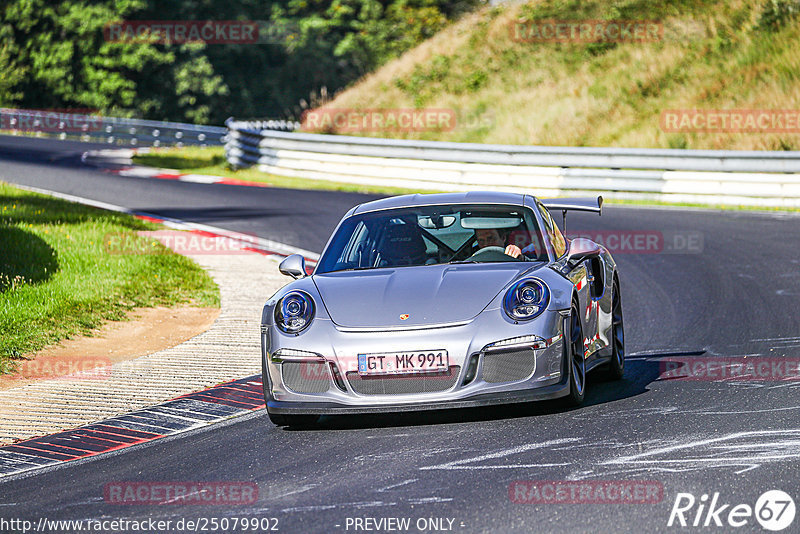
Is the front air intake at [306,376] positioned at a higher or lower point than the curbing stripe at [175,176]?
higher

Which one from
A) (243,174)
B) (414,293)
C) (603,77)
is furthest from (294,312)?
(603,77)

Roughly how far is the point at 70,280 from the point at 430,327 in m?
7.19

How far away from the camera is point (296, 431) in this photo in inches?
279

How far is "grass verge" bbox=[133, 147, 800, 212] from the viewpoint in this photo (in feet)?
71.0

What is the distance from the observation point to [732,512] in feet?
15.9

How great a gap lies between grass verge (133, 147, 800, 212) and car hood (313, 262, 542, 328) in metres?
14.2

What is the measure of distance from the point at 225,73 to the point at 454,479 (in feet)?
187

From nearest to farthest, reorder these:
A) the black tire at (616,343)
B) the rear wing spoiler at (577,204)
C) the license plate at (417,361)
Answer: the license plate at (417,361)
the black tire at (616,343)
the rear wing spoiler at (577,204)

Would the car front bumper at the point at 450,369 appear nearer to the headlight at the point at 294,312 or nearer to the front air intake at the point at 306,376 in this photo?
the front air intake at the point at 306,376

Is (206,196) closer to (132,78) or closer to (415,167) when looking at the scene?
(415,167)

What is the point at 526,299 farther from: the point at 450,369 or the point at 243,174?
the point at 243,174

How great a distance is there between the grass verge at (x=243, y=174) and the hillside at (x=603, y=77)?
13.6 ft

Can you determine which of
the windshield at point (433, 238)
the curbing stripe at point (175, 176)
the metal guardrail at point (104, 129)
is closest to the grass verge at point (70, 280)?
the windshield at point (433, 238)

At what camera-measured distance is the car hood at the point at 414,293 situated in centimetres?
668
